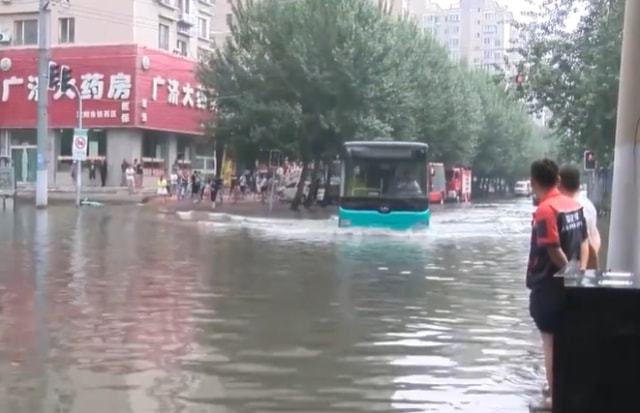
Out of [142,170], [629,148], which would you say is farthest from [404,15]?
[629,148]

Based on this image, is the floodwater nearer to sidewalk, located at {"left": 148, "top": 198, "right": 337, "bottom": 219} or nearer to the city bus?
the city bus

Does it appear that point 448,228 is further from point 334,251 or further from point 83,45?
point 83,45

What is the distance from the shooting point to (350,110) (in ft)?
150

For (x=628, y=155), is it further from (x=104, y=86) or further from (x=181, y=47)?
(x=181, y=47)

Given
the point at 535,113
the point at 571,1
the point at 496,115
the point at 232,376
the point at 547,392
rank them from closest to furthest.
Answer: the point at 547,392 → the point at 232,376 → the point at 571,1 → the point at 535,113 → the point at 496,115

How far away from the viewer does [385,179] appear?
3028 cm

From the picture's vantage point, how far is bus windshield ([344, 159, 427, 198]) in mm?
30109

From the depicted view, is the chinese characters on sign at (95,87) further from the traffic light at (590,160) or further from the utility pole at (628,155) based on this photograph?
the utility pole at (628,155)

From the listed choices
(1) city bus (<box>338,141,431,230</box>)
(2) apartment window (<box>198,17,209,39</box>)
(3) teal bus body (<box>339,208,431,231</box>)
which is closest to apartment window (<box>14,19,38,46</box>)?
(2) apartment window (<box>198,17,209,39</box>)

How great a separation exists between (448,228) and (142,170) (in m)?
27.5

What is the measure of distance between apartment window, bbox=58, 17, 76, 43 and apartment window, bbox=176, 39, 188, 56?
23.3 feet

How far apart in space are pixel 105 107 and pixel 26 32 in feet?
24.8

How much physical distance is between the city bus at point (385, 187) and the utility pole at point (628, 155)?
2066cm

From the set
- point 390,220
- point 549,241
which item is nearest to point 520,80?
point 390,220
